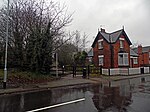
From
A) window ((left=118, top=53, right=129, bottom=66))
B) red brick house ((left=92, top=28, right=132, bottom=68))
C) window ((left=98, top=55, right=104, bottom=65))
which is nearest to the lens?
red brick house ((left=92, top=28, right=132, bottom=68))

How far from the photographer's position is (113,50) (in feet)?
105

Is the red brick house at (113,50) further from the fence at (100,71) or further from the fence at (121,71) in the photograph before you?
the fence at (100,71)

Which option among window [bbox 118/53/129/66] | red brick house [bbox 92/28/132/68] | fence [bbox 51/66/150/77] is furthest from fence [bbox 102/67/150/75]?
red brick house [bbox 92/28/132/68]

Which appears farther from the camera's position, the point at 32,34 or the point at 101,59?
the point at 101,59

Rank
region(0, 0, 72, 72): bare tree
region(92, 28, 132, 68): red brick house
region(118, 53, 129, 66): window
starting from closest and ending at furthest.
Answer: region(0, 0, 72, 72): bare tree < region(92, 28, 132, 68): red brick house < region(118, 53, 129, 66): window

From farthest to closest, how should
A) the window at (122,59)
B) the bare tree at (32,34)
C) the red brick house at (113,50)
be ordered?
the window at (122,59)
the red brick house at (113,50)
the bare tree at (32,34)

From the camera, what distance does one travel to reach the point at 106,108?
7539mm

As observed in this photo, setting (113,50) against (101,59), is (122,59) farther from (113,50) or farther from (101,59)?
(101,59)

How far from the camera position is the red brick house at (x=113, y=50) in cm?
3222

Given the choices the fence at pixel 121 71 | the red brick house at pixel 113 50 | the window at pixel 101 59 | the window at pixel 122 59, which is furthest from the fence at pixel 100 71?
the window at pixel 101 59

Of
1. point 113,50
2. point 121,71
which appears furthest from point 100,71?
point 113,50

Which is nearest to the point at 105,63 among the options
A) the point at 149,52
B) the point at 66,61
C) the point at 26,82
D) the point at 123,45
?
the point at 123,45

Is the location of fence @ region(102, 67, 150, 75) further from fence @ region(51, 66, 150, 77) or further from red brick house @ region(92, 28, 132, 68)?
red brick house @ region(92, 28, 132, 68)

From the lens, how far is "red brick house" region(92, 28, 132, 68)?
32.2m
